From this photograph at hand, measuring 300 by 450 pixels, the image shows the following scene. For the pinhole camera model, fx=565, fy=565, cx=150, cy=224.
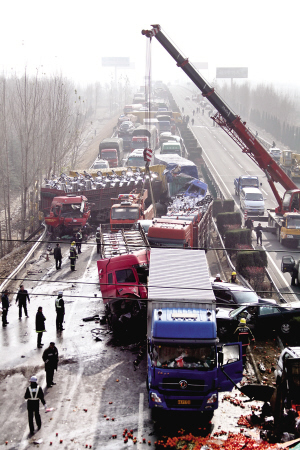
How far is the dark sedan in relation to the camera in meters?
17.5

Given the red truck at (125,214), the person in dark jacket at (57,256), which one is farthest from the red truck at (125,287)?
the red truck at (125,214)

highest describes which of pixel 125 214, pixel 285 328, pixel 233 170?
pixel 125 214

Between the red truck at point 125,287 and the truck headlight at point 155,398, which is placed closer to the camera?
the truck headlight at point 155,398

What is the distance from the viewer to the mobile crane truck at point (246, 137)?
29288 millimetres

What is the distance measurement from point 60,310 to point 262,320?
6.38 metres

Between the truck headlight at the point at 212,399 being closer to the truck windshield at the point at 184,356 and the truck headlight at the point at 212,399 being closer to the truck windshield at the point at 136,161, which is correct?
the truck windshield at the point at 184,356

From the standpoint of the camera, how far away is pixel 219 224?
3362 cm

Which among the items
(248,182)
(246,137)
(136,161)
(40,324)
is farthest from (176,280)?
(136,161)

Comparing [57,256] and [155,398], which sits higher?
[155,398]

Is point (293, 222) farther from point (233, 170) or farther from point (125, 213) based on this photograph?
point (233, 170)

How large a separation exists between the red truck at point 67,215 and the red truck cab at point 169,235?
7.95 m

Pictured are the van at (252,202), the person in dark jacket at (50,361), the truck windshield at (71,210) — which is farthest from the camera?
the van at (252,202)

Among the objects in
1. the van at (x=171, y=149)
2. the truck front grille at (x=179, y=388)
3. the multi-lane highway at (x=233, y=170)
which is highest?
the van at (x=171, y=149)

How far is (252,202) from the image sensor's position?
128 feet
